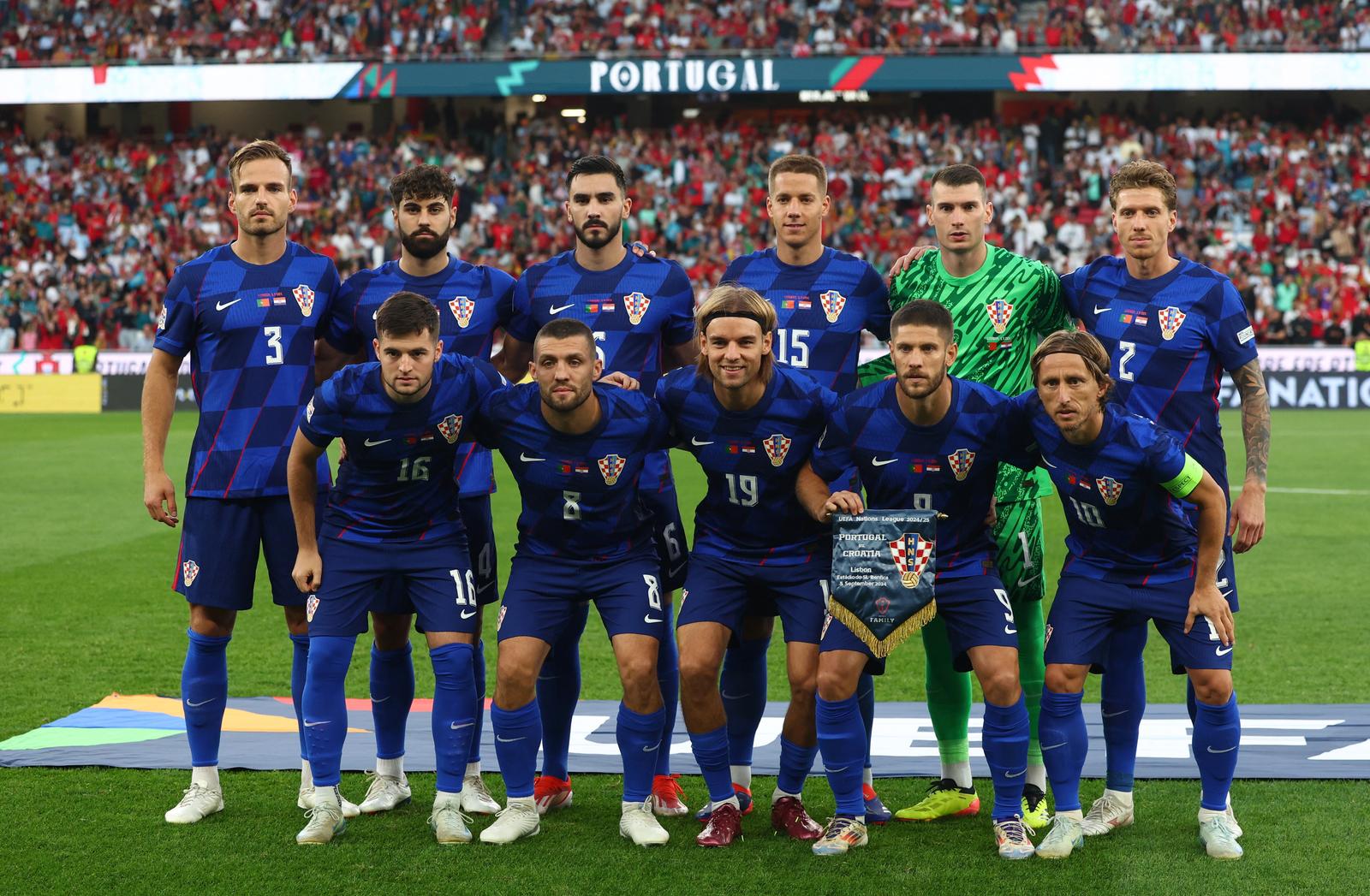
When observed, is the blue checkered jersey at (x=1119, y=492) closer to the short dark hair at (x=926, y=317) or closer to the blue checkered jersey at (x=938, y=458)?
the blue checkered jersey at (x=938, y=458)

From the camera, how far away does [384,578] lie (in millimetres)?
4902

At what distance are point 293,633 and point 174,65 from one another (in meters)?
28.1

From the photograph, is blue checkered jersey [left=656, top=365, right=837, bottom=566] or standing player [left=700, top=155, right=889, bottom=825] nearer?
blue checkered jersey [left=656, top=365, right=837, bottom=566]

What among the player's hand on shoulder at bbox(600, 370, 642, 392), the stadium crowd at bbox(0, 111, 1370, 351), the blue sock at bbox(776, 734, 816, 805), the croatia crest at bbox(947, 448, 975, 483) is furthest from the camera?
the stadium crowd at bbox(0, 111, 1370, 351)

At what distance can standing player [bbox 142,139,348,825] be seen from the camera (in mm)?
5031

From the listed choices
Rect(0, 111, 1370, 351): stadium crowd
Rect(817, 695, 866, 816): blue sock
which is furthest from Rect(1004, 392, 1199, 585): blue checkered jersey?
Rect(0, 111, 1370, 351): stadium crowd

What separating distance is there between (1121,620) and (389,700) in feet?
8.16

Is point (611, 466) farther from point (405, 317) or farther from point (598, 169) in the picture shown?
point (598, 169)

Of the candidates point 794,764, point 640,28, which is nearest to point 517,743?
point 794,764

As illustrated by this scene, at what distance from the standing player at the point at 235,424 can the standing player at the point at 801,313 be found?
4.51 ft

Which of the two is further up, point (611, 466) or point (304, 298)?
point (304, 298)

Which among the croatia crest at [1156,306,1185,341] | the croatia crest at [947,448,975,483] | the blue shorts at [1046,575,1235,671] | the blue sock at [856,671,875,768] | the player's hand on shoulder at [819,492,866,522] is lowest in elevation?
the blue sock at [856,671,875,768]

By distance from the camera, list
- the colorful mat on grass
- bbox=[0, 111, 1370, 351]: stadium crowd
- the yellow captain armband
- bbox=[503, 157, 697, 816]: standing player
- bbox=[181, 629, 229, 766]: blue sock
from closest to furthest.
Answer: the yellow captain armband → bbox=[181, 629, 229, 766]: blue sock → bbox=[503, 157, 697, 816]: standing player → the colorful mat on grass → bbox=[0, 111, 1370, 351]: stadium crowd

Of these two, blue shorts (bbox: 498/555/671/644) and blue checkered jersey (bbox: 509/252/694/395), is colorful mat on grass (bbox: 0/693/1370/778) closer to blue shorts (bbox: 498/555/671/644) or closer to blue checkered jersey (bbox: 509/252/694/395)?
blue shorts (bbox: 498/555/671/644)
